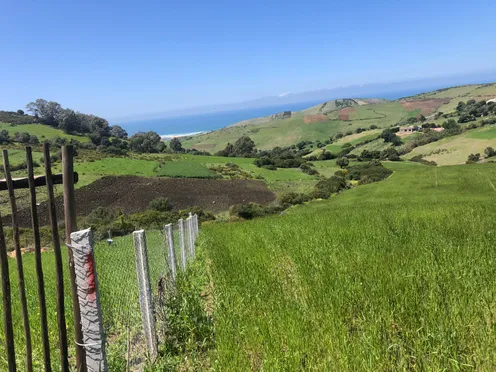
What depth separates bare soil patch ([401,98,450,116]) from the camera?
Result: 15743 cm

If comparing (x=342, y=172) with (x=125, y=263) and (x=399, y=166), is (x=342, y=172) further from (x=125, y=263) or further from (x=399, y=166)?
(x=125, y=263)

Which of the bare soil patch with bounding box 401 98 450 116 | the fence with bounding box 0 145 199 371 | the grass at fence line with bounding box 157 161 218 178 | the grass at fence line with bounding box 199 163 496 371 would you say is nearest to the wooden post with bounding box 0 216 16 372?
the fence with bounding box 0 145 199 371

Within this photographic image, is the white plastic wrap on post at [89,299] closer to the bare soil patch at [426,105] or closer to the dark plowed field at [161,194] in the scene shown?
the dark plowed field at [161,194]

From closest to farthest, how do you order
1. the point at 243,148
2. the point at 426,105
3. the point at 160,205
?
1. the point at 160,205
2. the point at 243,148
3. the point at 426,105

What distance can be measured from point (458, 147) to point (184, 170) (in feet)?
182

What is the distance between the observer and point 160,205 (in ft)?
145

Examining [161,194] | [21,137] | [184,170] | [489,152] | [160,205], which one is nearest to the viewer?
[160,205]

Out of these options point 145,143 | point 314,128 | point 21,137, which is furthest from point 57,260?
point 314,128

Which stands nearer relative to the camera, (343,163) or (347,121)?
(343,163)

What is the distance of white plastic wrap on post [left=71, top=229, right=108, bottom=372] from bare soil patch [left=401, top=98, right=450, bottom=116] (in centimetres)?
17197

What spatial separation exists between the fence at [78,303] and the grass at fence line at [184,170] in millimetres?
55737

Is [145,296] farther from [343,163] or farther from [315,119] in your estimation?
[315,119]

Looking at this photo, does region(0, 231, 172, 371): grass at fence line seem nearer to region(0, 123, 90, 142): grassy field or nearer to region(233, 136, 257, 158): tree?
region(0, 123, 90, 142): grassy field

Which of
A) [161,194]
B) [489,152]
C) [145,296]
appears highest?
[145,296]
